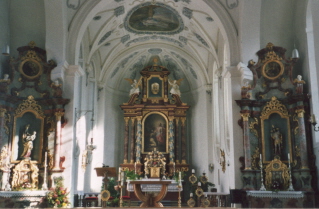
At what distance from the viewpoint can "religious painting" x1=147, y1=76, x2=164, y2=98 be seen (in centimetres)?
2047

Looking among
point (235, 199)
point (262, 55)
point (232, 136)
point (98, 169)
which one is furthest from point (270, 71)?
point (98, 169)

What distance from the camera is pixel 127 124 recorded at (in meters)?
20.1

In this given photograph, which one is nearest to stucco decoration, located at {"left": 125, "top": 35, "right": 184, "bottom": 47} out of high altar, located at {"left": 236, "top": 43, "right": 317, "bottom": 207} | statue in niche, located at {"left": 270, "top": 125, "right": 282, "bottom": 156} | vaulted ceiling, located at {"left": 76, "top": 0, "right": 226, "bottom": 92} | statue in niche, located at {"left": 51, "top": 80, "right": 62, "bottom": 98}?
vaulted ceiling, located at {"left": 76, "top": 0, "right": 226, "bottom": 92}

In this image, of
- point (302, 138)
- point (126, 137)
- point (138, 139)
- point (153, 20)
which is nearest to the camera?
point (302, 138)

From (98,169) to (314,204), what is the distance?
20.2 feet

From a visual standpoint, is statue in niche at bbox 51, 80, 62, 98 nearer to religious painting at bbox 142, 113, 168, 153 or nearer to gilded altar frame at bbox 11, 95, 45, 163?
gilded altar frame at bbox 11, 95, 45, 163

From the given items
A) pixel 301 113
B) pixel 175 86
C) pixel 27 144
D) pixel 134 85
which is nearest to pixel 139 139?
pixel 134 85

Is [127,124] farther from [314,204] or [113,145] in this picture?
[314,204]

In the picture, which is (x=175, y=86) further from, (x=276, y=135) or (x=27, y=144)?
(x=27, y=144)

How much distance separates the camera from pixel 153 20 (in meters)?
17.2

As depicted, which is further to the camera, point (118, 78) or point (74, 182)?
point (118, 78)

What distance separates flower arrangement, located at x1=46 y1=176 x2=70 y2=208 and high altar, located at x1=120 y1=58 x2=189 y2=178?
23.3ft

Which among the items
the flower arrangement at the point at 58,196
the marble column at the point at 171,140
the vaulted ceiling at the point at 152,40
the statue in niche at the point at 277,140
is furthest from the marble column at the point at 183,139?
the flower arrangement at the point at 58,196

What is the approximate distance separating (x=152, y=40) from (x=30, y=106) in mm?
7852
